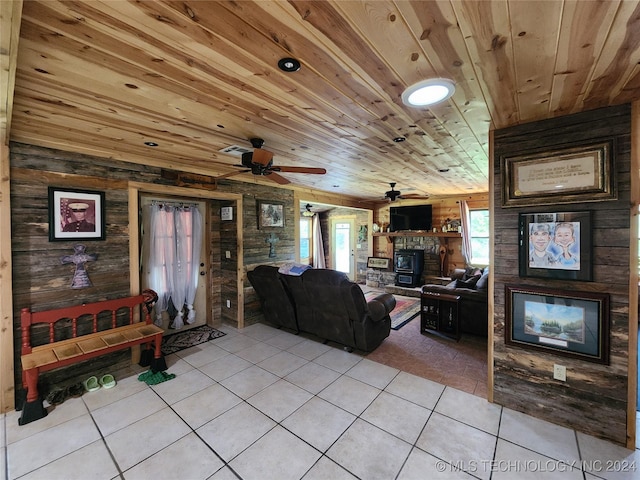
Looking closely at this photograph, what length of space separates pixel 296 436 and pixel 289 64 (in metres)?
2.48

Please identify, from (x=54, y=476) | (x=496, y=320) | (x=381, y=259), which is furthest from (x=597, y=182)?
(x=381, y=259)

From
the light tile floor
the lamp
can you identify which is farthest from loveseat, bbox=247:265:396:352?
the lamp

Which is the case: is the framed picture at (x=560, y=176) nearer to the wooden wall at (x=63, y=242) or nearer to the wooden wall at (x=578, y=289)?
the wooden wall at (x=578, y=289)

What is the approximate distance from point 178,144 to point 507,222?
10.2 feet

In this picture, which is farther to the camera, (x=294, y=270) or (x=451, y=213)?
(x=451, y=213)

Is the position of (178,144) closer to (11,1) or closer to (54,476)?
(11,1)

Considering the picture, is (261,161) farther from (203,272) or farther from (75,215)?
(203,272)

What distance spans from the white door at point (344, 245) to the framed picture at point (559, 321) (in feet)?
19.7

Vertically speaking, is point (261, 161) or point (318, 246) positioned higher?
point (261, 161)

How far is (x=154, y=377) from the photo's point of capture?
2.79 m

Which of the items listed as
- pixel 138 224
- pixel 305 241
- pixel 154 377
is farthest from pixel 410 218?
pixel 154 377

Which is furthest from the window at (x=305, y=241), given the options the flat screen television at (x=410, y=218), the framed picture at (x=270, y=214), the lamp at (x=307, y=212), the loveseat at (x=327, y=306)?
the loveseat at (x=327, y=306)

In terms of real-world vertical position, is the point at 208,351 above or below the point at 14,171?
below

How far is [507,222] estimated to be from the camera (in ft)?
7.43
